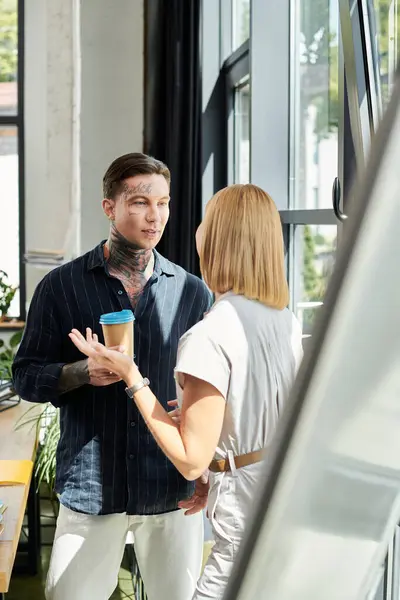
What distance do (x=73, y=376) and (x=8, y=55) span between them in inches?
165

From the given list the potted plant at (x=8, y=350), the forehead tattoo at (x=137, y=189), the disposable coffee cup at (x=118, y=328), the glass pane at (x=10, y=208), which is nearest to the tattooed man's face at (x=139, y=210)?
the forehead tattoo at (x=137, y=189)

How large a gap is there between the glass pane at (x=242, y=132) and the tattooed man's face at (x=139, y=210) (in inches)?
74.9

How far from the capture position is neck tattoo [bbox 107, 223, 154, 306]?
6.31 feet

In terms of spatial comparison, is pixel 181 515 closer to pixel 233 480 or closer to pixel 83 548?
pixel 83 548

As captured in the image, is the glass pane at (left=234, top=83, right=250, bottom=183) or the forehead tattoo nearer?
the forehead tattoo

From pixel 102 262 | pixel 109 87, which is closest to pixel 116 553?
pixel 102 262

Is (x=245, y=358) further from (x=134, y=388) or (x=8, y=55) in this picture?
(x=8, y=55)

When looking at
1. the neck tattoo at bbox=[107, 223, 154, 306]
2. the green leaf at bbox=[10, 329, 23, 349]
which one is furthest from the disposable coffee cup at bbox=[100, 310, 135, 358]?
the green leaf at bbox=[10, 329, 23, 349]

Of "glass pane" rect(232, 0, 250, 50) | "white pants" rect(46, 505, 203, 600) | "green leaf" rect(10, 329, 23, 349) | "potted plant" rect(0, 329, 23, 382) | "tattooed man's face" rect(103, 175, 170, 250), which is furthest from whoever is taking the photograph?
"green leaf" rect(10, 329, 23, 349)

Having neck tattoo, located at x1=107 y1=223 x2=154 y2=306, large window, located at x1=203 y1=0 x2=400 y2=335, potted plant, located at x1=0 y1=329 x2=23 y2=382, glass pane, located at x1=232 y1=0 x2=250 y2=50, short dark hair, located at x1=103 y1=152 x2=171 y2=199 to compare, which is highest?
glass pane, located at x1=232 y1=0 x2=250 y2=50

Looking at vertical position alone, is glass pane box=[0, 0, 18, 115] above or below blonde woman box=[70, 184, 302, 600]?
above

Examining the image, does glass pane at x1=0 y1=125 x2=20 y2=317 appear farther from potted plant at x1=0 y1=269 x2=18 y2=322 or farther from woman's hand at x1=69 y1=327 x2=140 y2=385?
woman's hand at x1=69 y1=327 x2=140 y2=385

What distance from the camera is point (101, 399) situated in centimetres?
185

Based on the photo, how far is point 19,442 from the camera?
3115 mm
